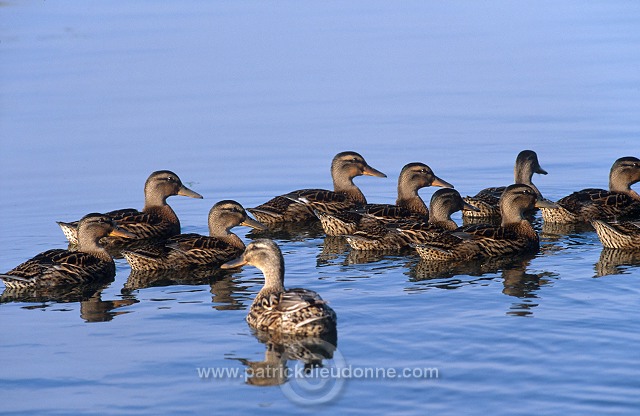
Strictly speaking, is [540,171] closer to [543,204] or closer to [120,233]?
[543,204]

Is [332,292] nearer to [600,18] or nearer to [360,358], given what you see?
[360,358]

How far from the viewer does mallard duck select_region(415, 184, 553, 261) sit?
13.7m

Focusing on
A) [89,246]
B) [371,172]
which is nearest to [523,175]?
[371,172]

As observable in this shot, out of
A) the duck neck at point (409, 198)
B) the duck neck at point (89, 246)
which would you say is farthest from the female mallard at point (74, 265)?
the duck neck at point (409, 198)

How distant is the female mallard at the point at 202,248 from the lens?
13.5 meters

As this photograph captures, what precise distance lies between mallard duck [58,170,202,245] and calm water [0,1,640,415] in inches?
16.8

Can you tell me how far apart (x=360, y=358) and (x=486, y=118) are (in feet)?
37.8

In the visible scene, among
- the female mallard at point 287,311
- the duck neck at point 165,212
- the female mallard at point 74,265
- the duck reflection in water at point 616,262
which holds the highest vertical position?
the duck neck at point 165,212

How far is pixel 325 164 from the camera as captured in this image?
18.5 metres

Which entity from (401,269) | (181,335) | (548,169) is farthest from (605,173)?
(181,335)

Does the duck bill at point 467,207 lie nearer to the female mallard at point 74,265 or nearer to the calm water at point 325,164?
the calm water at point 325,164

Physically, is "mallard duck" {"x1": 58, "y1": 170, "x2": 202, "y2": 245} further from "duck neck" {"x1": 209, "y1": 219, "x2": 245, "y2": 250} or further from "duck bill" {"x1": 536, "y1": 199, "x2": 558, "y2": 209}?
"duck bill" {"x1": 536, "y1": 199, "x2": 558, "y2": 209}

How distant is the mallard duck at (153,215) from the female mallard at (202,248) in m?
1.26

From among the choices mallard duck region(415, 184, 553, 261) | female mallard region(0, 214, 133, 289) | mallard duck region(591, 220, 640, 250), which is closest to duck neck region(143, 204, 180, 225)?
female mallard region(0, 214, 133, 289)
